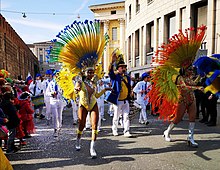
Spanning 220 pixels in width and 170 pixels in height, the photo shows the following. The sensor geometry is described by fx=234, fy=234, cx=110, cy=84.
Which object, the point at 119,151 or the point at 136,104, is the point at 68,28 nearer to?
the point at 119,151

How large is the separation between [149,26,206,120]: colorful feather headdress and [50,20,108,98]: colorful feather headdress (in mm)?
1315

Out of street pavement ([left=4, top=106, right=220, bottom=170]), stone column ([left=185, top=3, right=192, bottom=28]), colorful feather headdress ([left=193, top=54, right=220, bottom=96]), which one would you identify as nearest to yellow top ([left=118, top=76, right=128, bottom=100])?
street pavement ([left=4, top=106, right=220, bottom=170])

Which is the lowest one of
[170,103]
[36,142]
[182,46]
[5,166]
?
[36,142]

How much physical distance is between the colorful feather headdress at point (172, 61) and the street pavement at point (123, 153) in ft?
3.34

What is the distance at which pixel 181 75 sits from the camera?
5113 millimetres

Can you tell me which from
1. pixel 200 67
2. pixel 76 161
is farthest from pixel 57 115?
pixel 200 67

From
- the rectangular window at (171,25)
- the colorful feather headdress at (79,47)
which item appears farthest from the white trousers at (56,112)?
the rectangular window at (171,25)

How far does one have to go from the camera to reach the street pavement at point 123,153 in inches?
161

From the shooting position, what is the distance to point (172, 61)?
5191mm

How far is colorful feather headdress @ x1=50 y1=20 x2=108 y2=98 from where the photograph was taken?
4836mm

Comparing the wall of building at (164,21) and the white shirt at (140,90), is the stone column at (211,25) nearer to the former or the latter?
the wall of building at (164,21)

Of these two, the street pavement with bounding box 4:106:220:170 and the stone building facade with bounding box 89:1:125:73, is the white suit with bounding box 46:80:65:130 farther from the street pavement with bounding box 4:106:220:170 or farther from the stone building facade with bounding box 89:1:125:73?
the stone building facade with bounding box 89:1:125:73

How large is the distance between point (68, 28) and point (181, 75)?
262cm

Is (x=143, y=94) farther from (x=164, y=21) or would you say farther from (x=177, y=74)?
(x=164, y=21)
